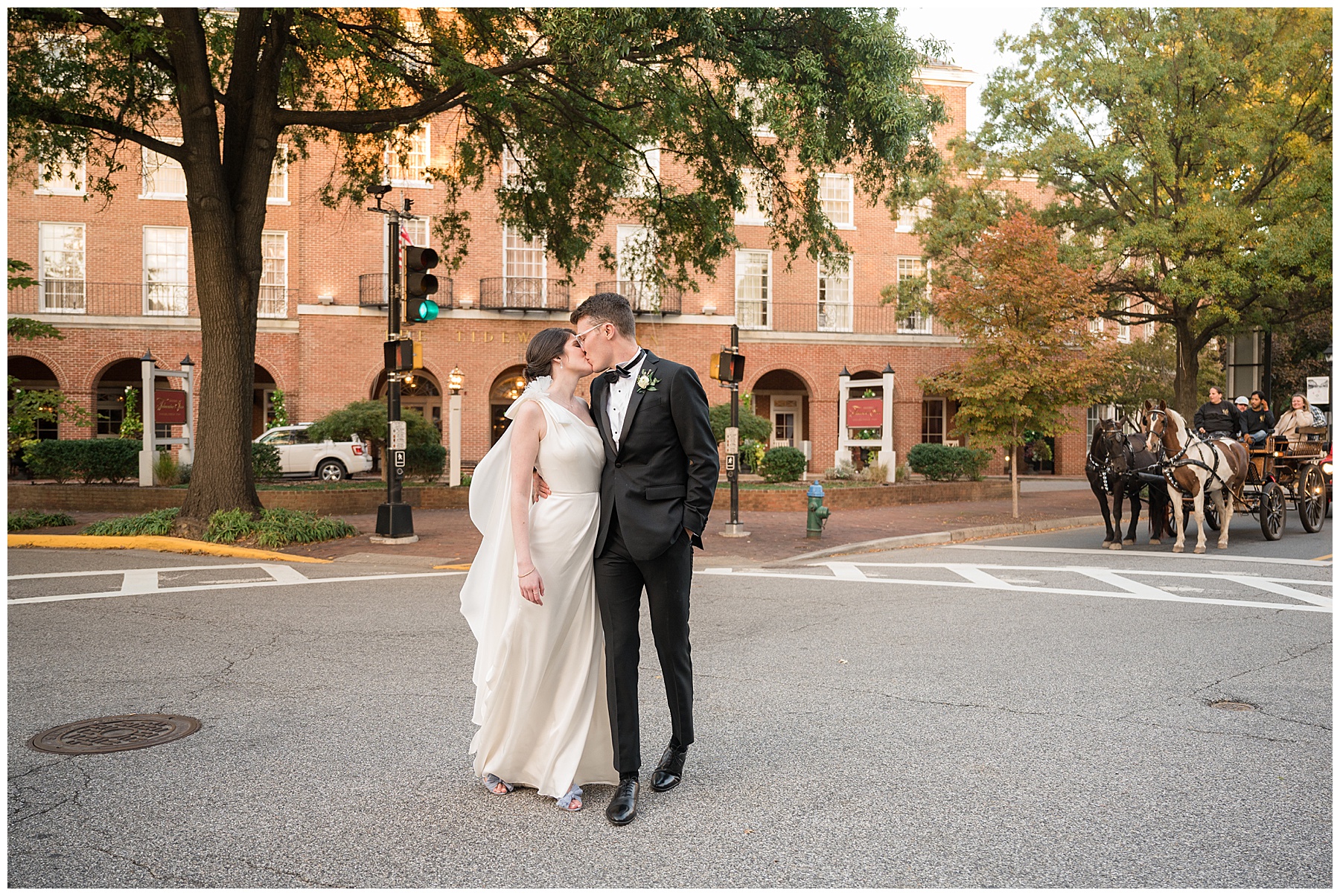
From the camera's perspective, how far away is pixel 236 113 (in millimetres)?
14312

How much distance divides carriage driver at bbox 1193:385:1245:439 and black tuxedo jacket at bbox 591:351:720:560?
13.7 m

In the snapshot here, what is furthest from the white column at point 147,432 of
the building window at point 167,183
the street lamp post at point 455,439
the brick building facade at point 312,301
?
the building window at point 167,183

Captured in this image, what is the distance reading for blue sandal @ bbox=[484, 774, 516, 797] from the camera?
4262 mm

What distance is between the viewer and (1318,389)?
68.9 ft

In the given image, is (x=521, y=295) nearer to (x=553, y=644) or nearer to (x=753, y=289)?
(x=753, y=289)

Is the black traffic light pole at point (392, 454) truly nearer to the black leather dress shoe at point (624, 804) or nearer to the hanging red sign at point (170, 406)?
the hanging red sign at point (170, 406)

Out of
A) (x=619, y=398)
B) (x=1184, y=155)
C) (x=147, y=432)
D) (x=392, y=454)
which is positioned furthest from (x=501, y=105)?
(x=1184, y=155)

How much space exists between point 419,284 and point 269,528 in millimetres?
3899

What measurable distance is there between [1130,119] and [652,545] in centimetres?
2501

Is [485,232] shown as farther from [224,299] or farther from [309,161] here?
[224,299]

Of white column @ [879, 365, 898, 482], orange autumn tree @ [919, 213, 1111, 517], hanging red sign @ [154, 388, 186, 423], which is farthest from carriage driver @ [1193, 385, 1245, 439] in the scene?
hanging red sign @ [154, 388, 186, 423]

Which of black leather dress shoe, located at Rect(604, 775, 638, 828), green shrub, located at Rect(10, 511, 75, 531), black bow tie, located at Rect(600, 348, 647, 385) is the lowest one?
black leather dress shoe, located at Rect(604, 775, 638, 828)

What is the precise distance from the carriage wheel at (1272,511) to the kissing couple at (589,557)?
13.7 meters

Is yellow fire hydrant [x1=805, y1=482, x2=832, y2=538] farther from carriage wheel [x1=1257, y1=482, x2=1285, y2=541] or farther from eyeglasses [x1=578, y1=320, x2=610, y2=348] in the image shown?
eyeglasses [x1=578, y1=320, x2=610, y2=348]
